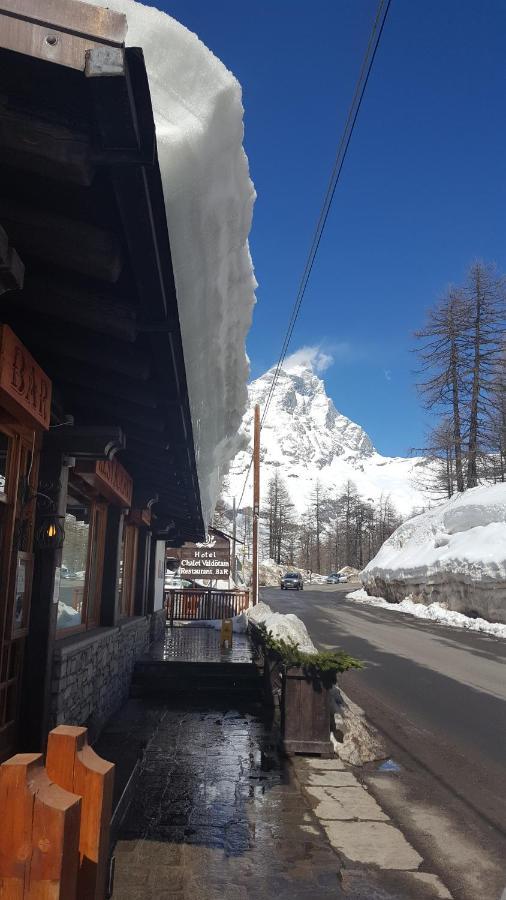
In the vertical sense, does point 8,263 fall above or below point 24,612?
above

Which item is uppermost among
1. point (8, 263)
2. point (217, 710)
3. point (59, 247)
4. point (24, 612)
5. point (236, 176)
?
point (236, 176)

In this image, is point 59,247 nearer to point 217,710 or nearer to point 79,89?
point 79,89

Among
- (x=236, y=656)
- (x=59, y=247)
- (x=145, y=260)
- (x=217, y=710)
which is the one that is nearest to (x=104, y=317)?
(x=59, y=247)

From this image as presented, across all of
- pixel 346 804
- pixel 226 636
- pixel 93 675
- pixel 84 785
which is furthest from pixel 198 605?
pixel 84 785

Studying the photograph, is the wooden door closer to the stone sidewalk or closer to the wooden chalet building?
the wooden chalet building

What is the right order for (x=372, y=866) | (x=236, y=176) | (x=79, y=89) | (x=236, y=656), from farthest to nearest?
(x=236, y=656), (x=372, y=866), (x=236, y=176), (x=79, y=89)

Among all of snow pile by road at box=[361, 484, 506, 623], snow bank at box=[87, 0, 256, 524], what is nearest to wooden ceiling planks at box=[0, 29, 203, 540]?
snow bank at box=[87, 0, 256, 524]

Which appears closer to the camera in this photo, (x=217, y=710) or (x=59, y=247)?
(x=59, y=247)

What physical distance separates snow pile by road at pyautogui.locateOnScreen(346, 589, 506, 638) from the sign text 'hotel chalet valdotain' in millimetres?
8263

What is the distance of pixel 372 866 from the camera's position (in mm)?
3863

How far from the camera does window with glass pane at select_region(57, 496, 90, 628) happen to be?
6.80 m

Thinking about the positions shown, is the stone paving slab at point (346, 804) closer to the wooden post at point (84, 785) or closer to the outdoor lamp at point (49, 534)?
the outdoor lamp at point (49, 534)

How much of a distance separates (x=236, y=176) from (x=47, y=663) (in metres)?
3.87

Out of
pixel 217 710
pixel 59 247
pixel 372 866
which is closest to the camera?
pixel 59 247
